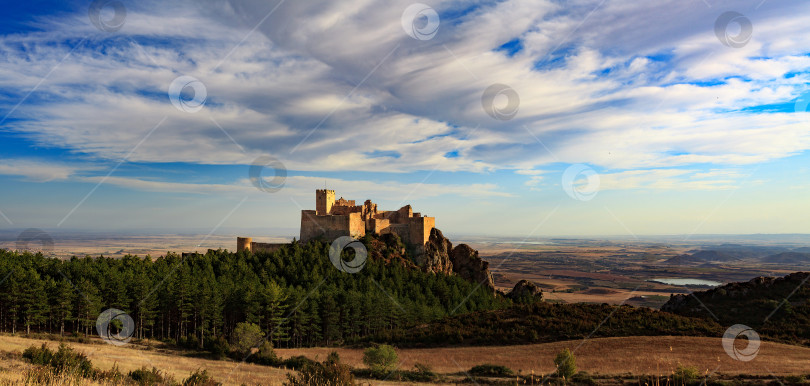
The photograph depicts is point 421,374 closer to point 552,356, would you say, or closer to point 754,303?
point 552,356

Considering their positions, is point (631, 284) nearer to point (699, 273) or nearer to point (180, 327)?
point (699, 273)

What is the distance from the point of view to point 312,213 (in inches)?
3012

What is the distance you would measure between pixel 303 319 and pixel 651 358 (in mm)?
34946

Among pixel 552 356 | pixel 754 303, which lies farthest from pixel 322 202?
pixel 754 303

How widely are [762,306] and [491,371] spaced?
42.6 meters

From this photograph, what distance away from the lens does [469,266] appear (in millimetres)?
86438

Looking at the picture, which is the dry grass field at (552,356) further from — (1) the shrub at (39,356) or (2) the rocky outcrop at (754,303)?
(2) the rocky outcrop at (754,303)

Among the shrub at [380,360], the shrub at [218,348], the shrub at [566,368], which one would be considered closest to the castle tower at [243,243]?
the shrub at [218,348]

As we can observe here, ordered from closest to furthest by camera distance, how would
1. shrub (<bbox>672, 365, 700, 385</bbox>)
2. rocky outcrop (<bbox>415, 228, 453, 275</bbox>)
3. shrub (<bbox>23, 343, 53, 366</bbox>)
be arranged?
shrub (<bbox>23, 343, 53, 366</bbox>), shrub (<bbox>672, 365, 700, 385</bbox>), rocky outcrop (<bbox>415, 228, 453, 275</bbox>)

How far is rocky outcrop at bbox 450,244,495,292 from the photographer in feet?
273

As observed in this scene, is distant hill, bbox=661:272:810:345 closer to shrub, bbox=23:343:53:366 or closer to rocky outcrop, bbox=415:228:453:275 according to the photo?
rocky outcrop, bbox=415:228:453:275

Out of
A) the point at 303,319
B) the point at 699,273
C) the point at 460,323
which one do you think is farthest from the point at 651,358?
the point at 699,273

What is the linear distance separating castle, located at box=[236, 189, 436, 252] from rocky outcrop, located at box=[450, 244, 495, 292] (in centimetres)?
Answer: 915

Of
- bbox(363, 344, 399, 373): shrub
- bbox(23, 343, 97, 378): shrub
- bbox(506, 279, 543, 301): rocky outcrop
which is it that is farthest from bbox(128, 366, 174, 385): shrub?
bbox(506, 279, 543, 301): rocky outcrop
